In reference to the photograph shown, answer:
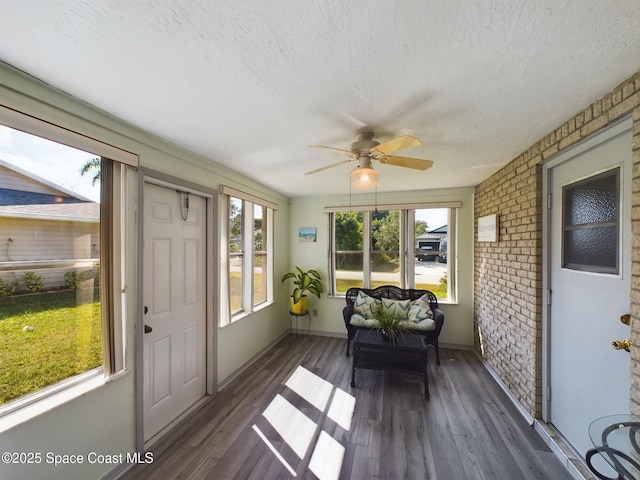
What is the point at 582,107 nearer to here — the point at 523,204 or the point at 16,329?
the point at 523,204

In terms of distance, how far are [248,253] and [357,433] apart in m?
2.39

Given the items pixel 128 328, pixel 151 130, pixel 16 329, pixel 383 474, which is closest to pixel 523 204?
pixel 383 474

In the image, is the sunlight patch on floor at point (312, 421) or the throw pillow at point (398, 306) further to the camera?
the throw pillow at point (398, 306)

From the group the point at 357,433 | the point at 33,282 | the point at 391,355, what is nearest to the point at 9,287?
the point at 33,282

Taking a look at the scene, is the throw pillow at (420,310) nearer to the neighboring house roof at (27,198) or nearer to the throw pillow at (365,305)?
the throw pillow at (365,305)

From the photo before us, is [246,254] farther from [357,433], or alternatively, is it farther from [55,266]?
[357,433]

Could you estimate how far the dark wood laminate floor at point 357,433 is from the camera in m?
1.80

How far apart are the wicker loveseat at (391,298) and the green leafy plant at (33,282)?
304cm

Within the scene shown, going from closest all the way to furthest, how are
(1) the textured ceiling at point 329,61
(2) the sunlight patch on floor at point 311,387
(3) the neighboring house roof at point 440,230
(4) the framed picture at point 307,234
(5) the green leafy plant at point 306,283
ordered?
(1) the textured ceiling at point 329,61, (2) the sunlight patch on floor at point 311,387, (3) the neighboring house roof at point 440,230, (5) the green leafy plant at point 306,283, (4) the framed picture at point 307,234

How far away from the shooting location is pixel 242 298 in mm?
3465

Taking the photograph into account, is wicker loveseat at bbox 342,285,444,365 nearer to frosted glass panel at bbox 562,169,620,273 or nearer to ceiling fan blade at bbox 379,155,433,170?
frosted glass panel at bbox 562,169,620,273

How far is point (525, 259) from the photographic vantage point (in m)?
2.37

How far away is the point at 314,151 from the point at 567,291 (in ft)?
7.69

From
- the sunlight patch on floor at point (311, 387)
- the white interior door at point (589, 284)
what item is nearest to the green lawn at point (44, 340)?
the sunlight patch on floor at point (311, 387)
